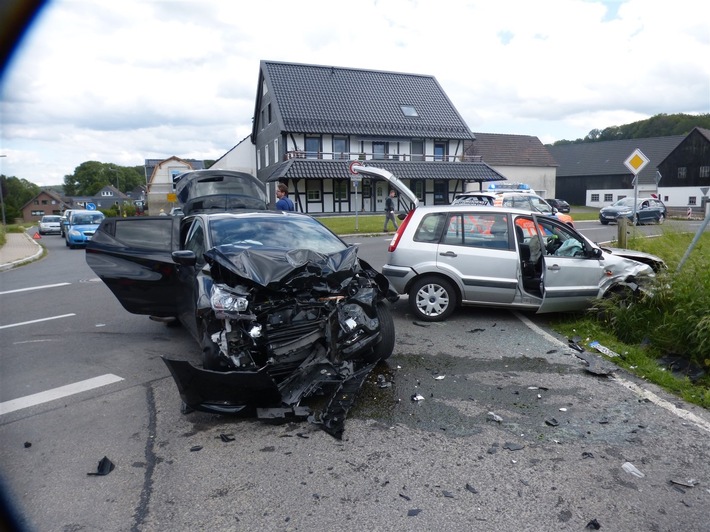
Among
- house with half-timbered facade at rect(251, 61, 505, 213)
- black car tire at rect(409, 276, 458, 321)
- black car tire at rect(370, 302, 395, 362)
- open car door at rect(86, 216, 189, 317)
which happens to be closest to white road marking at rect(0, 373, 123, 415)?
open car door at rect(86, 216, 189, 317)

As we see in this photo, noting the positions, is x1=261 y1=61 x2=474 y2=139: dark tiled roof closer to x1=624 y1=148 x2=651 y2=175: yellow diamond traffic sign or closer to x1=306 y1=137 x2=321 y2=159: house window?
x1=306 y1=137 x2=321 y2=159: house window

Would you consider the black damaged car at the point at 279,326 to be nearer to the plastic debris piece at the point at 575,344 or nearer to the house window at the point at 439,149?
the plastic debris piece at the point at 575,344

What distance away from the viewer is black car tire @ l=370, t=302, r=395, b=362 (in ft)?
17.1

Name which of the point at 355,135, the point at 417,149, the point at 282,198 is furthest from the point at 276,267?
the point at 417,149

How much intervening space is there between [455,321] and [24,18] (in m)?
7.23

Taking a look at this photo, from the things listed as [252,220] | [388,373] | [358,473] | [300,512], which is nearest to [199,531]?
[300,512]

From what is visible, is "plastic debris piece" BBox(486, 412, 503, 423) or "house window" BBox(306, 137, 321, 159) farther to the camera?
"house window" BBox(306, 137, 321, 159)

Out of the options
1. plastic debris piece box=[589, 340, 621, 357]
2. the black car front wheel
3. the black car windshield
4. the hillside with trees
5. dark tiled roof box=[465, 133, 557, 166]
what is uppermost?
the hillside with trees

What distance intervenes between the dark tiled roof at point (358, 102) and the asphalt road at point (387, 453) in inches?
1301

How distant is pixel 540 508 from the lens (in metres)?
3.06

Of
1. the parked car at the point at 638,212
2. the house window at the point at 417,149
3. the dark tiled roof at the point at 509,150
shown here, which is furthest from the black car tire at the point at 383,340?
the dark tiled roof at the point at 509,150

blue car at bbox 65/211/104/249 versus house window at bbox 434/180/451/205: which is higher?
house window at bbox 434/180/451/205

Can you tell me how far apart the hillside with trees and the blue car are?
89.9 meters

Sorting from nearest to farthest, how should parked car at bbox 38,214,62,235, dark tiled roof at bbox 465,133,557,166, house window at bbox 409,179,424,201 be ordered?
house window at bbox 409,179,424,201
parked car at bbox 38,214,62,235
dark tiled roof at bbox 465,133,557,166
